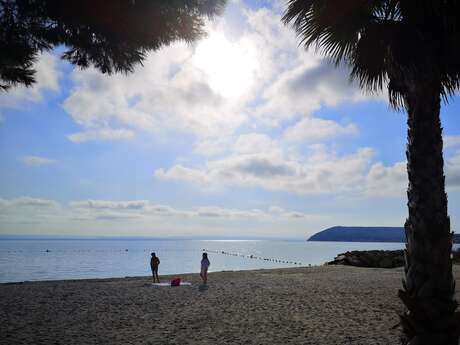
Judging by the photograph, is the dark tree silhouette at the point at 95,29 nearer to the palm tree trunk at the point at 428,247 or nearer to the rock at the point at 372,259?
the palm tree trunk at the point at 428,247

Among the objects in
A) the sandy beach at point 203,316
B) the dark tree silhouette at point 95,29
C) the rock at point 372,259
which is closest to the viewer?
the dark tree silhouette at point 95,29

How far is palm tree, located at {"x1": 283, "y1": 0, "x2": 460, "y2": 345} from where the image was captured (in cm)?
496

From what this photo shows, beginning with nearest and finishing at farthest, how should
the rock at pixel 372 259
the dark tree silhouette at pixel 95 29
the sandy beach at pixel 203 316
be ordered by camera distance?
the dark tree silhouette at pixel 95 29
the sandy beach at pixel 203 316
the rock at pixel 372 259

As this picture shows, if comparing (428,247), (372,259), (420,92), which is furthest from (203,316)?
(372,259)

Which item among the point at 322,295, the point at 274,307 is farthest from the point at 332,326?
the point at 322,295

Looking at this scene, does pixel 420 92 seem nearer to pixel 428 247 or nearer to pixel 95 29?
pixel 428 247

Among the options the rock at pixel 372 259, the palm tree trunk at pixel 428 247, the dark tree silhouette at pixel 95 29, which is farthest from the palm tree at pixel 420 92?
the rock at pixel 372 259

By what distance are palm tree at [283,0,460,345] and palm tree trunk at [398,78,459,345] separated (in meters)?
0.01

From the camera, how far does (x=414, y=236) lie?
5078 mm

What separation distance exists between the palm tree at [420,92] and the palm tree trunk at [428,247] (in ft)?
0.04

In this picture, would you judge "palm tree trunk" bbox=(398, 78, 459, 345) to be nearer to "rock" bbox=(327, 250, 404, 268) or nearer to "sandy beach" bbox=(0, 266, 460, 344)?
"sandy beach" bbox=(0, 266, 460, 344)

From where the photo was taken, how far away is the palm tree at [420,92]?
4.96 meters

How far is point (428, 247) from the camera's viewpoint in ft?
16.2

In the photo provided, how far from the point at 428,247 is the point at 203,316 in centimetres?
780
